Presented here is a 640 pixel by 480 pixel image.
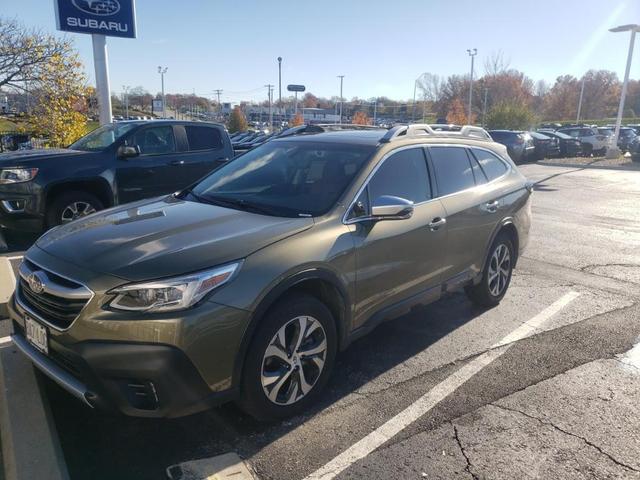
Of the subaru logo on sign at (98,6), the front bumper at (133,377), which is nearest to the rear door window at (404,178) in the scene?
the front bumper at (133,377)

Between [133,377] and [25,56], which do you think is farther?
[25,56]

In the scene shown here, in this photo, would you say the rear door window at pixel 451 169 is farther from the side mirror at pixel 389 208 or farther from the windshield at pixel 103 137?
the windshield at pixel 103 137

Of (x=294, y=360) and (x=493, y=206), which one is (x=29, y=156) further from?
(x=493, y=206)

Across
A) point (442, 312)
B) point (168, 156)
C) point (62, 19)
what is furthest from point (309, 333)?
point (62, 19)

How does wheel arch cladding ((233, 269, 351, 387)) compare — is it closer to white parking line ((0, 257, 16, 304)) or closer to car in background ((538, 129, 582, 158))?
white parking line ((0, 257, 16, 304))

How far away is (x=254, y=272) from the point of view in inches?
107

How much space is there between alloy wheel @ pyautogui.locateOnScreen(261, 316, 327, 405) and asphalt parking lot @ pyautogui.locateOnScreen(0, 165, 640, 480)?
194 mm

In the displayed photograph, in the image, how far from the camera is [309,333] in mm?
3100

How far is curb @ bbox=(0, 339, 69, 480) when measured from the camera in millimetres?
2449

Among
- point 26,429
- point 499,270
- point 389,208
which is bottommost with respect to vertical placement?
point 26,429

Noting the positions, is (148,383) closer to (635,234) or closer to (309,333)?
(309,333)

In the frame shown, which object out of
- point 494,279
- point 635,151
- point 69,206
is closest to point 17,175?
point 69,206

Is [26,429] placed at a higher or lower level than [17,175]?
lower

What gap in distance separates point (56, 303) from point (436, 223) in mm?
2726
